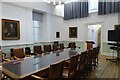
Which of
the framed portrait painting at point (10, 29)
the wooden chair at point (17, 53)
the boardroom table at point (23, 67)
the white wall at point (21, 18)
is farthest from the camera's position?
the white wall at point (21, 18)

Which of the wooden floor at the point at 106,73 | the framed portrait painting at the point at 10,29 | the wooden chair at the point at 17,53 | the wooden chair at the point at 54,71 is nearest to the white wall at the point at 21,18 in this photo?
the framed portrait painting at the point at 10,29

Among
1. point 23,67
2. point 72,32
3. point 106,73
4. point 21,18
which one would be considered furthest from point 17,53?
point 72,32

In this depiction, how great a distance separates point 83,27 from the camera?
9.32m

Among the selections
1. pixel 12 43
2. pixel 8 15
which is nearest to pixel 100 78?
pixel 12 43

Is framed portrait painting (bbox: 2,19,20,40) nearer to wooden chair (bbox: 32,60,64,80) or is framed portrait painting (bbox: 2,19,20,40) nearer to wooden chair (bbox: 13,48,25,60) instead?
wooden chair (bbox: 13,48,25,60)

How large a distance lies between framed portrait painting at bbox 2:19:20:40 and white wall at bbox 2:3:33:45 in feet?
0.60

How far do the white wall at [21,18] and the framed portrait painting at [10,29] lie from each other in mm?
182

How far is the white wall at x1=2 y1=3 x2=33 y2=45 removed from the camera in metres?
5.80

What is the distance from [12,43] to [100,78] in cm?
427

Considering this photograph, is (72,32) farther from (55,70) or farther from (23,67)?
(55,70)

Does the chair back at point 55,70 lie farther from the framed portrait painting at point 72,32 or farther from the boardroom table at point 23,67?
the framed portrait painting at point 72,32

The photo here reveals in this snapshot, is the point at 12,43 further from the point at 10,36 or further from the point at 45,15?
the point at 45,15

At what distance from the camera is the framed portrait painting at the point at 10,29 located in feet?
18.6

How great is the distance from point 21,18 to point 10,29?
2.93 ft
